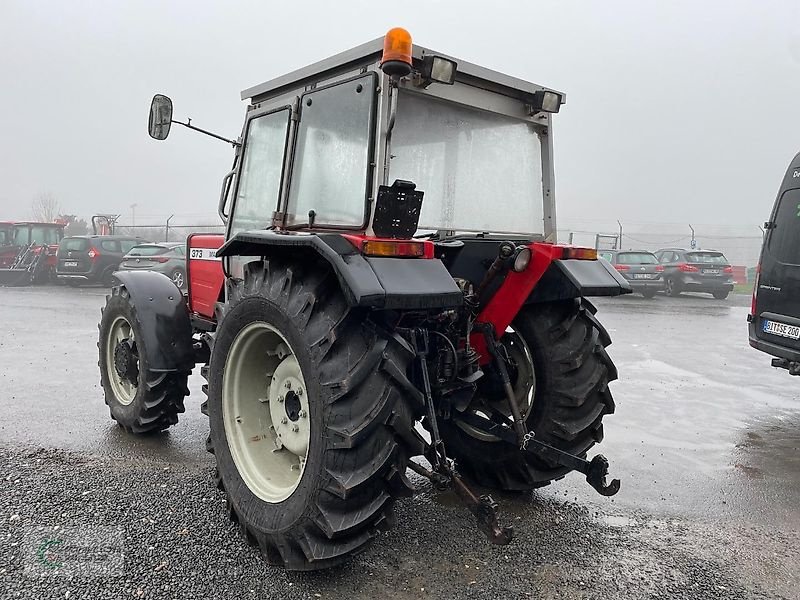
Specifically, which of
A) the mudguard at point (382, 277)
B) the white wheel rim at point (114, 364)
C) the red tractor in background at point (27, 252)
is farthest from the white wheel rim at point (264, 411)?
the red tractor in background at point (27, 252)

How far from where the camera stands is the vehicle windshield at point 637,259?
Result: 1808 cm

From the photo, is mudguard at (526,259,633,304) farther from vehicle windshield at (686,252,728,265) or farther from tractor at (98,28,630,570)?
vehicle windshield at (686,252,728,265)

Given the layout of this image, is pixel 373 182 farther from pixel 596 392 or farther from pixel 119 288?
pixel 119 288

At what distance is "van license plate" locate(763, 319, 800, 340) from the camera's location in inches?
234

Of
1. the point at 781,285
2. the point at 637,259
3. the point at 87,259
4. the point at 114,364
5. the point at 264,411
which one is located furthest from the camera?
the point at 637,259

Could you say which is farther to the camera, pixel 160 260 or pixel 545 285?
pixel 160 260

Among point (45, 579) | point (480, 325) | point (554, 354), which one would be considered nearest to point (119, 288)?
point (45, 579)

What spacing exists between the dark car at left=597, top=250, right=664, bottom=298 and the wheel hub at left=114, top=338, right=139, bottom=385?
15.5 metres

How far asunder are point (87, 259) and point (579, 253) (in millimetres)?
17505

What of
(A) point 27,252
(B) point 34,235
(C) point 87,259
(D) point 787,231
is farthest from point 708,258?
(B) point 34,235

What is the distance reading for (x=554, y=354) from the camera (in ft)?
11.3

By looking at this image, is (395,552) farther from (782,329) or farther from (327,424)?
(782,329)

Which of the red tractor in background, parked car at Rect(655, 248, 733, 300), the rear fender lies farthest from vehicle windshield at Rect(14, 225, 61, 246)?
the rear fender

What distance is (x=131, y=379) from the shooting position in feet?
15.0
